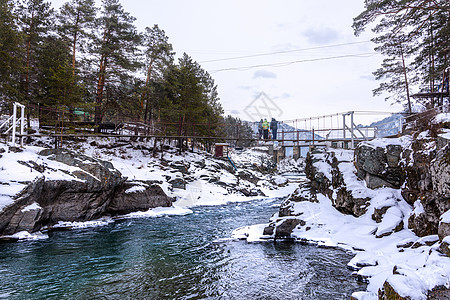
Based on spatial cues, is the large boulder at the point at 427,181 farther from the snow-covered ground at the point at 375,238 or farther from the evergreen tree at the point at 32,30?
the evergreen tree at the point at 32,30

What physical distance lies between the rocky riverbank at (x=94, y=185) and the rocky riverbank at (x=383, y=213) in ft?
27.4

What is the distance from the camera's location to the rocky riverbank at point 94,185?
10.3 meters

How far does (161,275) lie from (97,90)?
2149 cm

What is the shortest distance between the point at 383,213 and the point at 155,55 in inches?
950

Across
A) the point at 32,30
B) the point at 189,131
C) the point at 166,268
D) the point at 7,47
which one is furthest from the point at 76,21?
the point at 166,268

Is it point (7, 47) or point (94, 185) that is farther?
point (7, 47)

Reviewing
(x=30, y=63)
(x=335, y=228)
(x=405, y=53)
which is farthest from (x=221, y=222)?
(x=30, y=63)

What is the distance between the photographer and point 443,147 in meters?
6.59

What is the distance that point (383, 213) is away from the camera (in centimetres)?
886

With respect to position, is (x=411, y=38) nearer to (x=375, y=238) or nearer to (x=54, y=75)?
(x=375, y=238)

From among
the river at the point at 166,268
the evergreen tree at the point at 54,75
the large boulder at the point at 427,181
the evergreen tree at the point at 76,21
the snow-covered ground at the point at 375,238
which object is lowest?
the river at the point at 166,268

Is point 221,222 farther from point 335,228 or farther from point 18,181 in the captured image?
point 18,181

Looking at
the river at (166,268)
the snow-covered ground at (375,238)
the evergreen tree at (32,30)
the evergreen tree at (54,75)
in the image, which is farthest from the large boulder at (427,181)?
the evergreen tree at (32,30)

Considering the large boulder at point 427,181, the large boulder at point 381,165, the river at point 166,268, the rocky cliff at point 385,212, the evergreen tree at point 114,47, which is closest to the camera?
the rocky cliff at point 385,212
